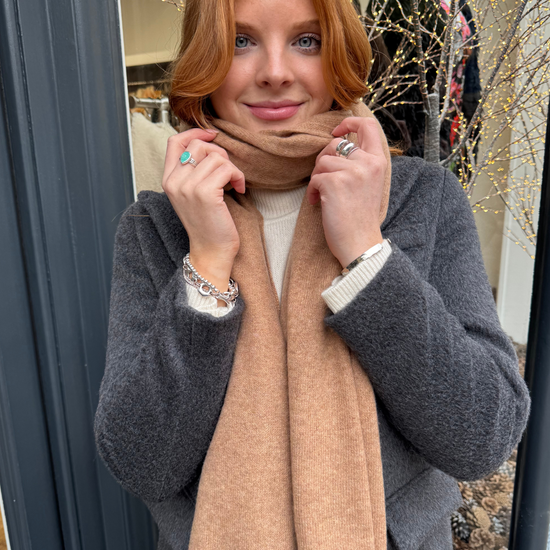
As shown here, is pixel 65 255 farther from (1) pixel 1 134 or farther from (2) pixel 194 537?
(2) pixel 194 537

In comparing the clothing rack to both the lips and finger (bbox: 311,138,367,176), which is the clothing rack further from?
finger (bbox: 311,138,367,176)

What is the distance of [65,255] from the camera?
1.51m

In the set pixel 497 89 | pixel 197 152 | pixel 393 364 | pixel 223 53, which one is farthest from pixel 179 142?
pixel 497 89

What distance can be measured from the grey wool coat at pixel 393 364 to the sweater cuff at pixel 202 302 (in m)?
0.01

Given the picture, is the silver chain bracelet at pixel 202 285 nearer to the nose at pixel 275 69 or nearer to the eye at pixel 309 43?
the nose at pixel 275 69

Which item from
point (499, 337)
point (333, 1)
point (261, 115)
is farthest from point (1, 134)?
point (499, 337)

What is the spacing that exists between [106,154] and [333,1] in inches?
36.2

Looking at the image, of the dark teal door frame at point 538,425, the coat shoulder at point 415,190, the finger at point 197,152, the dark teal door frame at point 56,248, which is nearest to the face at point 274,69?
the finger at point 197,152

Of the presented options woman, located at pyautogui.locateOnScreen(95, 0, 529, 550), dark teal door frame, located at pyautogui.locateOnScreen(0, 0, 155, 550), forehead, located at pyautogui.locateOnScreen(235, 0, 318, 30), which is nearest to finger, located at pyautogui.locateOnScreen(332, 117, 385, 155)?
woman, located at pyautogui.locateOnScreen(95, 0, 529, 550)

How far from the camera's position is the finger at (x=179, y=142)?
3.02 ft

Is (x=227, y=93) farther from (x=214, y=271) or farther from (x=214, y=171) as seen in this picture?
(x=214, y=271)

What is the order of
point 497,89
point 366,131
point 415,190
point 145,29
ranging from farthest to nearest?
point 145,29 < point 497,89 < point 415,190 < point 366,131

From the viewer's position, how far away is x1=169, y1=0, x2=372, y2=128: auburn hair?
0.90 m

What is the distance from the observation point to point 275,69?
90 cm
